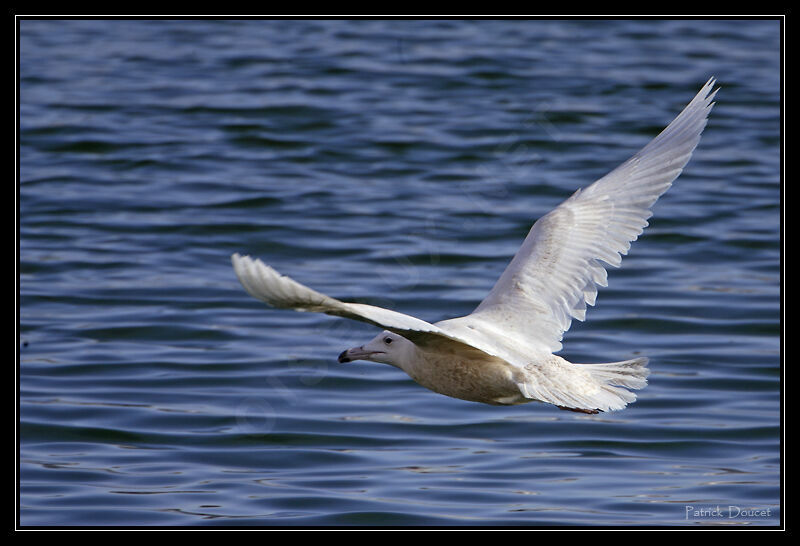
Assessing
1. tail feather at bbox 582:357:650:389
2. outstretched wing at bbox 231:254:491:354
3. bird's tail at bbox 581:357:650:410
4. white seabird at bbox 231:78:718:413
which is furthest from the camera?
tail feather at bbox 582:357:650:389

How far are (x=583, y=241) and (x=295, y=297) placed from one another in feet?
8.71

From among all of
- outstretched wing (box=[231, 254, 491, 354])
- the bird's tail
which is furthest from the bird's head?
outstretched wing (box=[231, 254, 491, 354])

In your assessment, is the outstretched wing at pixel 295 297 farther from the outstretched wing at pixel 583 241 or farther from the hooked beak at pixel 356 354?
the outstretched wing at pixel 583 241

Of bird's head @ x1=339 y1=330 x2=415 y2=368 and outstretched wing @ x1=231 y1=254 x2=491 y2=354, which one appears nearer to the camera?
outstretched wing @ x1=231 y1=254 x2=491 y2=354

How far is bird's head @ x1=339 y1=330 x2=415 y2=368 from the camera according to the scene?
608 centimetres

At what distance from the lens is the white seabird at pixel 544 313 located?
5.58 meters

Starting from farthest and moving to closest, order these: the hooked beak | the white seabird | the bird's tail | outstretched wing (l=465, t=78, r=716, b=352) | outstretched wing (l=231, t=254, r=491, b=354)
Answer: outstretched wing (l=465, t=78, r=716, b=352) < the hooked beak < the bird's tail < the white seabird < outstretched wing (l=231, t=254, r=491, b=354)

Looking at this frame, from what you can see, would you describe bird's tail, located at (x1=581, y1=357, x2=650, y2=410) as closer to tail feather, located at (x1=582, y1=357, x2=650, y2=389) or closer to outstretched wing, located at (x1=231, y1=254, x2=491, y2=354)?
tail feather, located at (x1=582, y1=357, x2=650, y2=389)

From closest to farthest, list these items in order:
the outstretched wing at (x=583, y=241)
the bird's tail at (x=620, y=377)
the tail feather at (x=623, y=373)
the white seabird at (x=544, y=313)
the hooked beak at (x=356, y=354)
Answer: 1. the white seabird at (x=544, y=313)
2. the bird's tail at (x=620, y=377)
3. the tail feather at (x=623, y=373)
4. the hooked beak at (x=356, y=354)
5. the outstretched wing at (x=583, y=241)

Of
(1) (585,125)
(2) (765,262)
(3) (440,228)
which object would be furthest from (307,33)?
(2) (765,262)

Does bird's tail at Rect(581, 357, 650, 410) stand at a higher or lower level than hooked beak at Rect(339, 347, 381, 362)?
lower

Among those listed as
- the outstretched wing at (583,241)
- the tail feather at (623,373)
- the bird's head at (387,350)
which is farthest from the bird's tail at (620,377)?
the bird's head at (387,350)

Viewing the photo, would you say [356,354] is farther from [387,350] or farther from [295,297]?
[295,297]

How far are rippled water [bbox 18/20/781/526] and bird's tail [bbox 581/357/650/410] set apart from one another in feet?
5.16
